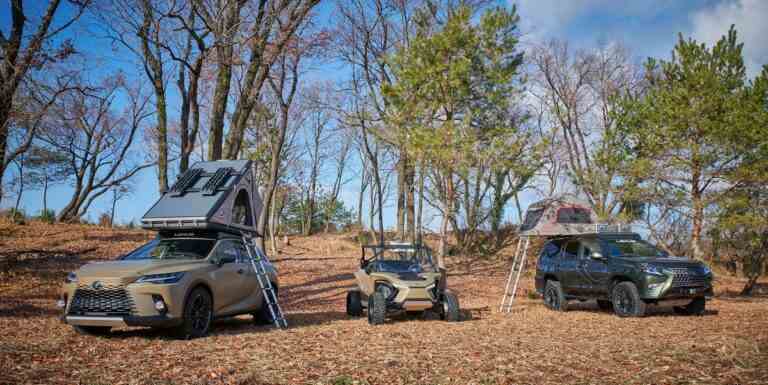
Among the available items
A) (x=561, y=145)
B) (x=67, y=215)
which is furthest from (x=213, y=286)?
(x=67, y=215)

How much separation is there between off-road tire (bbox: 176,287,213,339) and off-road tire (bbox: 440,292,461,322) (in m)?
4.70

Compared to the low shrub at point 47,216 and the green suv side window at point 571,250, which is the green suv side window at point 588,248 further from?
the low shrub at point 47,216

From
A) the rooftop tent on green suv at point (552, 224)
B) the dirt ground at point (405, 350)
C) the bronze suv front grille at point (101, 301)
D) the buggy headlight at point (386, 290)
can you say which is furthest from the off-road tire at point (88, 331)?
the rooftop tent on green suv at point (552, 224)

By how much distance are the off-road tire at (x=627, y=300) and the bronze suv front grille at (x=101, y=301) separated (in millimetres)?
9251

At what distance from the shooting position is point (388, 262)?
12531 mm

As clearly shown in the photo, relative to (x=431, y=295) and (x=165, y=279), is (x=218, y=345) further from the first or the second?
(x=431, y=295)

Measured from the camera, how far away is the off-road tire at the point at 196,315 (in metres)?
8.58

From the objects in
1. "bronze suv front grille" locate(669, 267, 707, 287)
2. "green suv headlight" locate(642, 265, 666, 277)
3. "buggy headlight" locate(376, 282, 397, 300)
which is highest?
"green suv headlight" locate(642, 265, 666, 277)

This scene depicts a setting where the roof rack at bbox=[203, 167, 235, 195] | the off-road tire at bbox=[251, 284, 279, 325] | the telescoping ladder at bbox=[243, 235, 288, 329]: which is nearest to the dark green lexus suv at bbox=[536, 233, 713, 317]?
the telescoping ladder at bbox=[243, 235, 288, 329]

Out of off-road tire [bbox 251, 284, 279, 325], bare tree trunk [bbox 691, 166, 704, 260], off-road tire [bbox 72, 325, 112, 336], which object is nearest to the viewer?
off-road tire [bbox 72, 325, 112, 336]

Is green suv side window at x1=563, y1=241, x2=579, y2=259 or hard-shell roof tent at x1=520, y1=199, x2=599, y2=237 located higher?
hard-shell roof tent at x1=520, y1=199, x2=599, y2=237

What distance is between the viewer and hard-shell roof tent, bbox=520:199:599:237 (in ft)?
43.9

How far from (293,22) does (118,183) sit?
23.4 metres

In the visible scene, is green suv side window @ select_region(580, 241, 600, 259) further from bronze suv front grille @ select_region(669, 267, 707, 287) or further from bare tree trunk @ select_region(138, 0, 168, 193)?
bare tree trunk @ select_region(138, 0, 168, 193)
